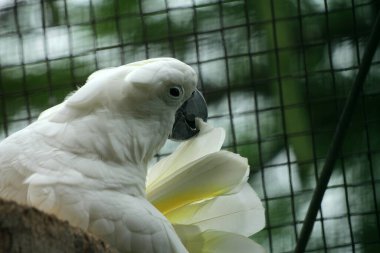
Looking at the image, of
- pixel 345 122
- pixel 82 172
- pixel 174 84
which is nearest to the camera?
pixel 82 172

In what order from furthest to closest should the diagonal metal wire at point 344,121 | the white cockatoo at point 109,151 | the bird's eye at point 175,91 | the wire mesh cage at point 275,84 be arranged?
the wire mesh cage at point 275,84 → the diagonal metal wire at point 344,121 → the bird's eye at point 175,91 → the white cockatoo at point 109,151

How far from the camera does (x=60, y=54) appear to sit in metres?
3.04

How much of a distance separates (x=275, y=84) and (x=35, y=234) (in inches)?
67.4

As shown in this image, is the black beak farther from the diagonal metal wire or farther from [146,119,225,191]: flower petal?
the diagonal metal wire

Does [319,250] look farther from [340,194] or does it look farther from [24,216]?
[24,216]

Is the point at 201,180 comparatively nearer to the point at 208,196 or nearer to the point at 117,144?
the point at 208,196

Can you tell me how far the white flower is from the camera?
1984 millimetres

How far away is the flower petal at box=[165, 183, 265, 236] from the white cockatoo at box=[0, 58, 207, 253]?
15 cm

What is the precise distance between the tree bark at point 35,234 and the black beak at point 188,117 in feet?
2.15

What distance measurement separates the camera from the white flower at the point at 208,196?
1984mm

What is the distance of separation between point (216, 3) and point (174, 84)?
3.53ft

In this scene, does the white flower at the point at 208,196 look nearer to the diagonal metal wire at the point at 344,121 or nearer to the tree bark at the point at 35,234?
the diagonal metal wire at the point at 344,121

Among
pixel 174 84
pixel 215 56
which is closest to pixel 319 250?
pixel 215 56

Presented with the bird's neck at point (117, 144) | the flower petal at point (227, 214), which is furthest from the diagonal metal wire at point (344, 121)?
the bird's neck at point (117, 144)
